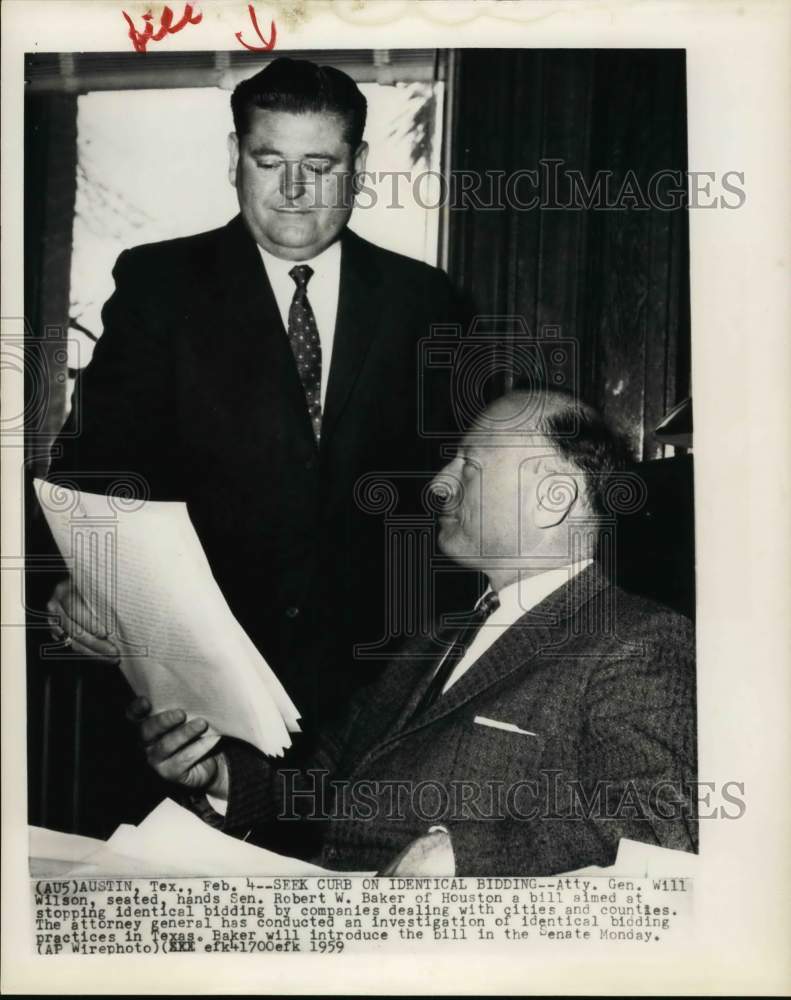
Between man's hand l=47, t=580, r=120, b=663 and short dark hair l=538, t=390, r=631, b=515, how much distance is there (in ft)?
3.41

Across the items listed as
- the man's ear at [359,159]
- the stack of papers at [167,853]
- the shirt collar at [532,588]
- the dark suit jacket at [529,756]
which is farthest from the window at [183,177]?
the stack of papers at [167,853]

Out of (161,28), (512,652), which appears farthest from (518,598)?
(161,28)

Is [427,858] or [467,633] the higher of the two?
[467,633]

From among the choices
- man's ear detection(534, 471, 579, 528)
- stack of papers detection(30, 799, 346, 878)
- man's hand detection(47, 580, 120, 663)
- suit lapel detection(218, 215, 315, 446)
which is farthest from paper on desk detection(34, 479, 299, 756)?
man's ear detection(534, 471, 579, 528)

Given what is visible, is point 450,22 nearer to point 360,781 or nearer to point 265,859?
point 360,781

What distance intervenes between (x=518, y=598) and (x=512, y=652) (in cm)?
11

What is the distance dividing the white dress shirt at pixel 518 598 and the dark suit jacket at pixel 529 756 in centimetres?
2

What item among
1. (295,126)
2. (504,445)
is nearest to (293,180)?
(295,126)

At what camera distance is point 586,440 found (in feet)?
7.02

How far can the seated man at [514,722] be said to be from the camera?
2.10 meters

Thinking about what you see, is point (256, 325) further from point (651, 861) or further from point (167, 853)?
point (651, 861)

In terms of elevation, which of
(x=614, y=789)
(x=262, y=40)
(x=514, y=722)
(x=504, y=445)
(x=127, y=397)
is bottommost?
(x=614, y=789)

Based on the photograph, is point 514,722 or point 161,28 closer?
point 514,722
